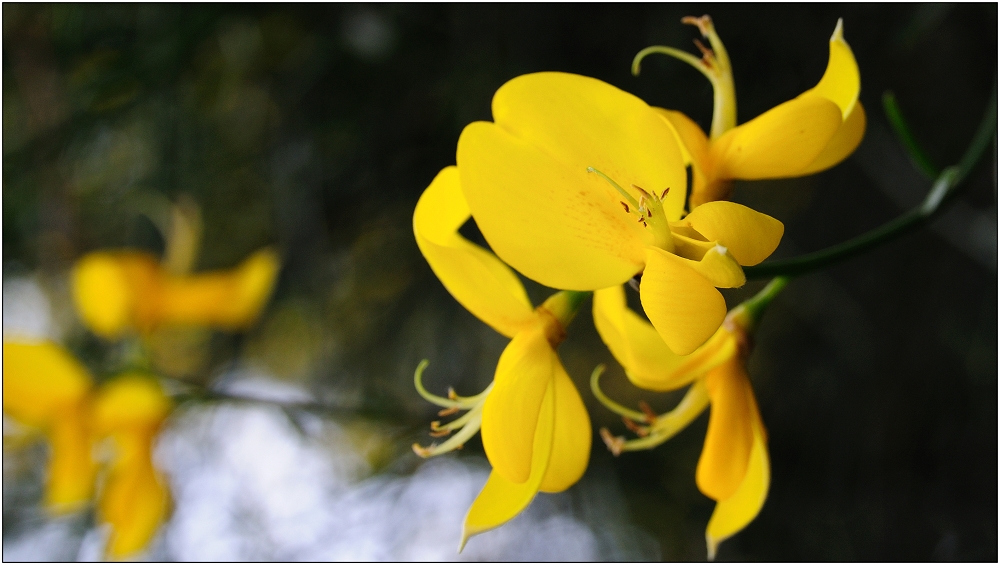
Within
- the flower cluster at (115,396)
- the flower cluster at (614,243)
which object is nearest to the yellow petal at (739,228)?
the flower cluster at (614,243)

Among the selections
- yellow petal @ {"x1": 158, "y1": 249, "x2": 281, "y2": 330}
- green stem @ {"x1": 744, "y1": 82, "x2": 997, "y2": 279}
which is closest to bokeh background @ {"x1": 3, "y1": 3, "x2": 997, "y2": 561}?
yellow petal @ {"x1": 158, "y1": 249, "x2": 281, "y2": 330}

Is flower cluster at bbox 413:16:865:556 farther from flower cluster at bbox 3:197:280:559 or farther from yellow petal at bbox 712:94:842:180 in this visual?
flower cluster at bbox 3:197:280:559

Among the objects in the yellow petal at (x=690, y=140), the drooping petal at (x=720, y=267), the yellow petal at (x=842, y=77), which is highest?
the yellow petal at (x=842, y=77)

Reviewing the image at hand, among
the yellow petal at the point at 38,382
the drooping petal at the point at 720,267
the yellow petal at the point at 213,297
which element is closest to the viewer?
→ the drooping petal at the point at 720,267

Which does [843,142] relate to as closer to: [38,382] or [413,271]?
[38,382]

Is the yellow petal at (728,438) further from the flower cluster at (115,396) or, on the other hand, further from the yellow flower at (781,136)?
the flower cluster at (115,396)

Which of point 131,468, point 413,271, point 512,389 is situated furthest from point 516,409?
point 413,271

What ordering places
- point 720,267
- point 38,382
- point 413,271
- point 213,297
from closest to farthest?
point 720,267 < point 38,382 < point 213,297 < point 413,271
